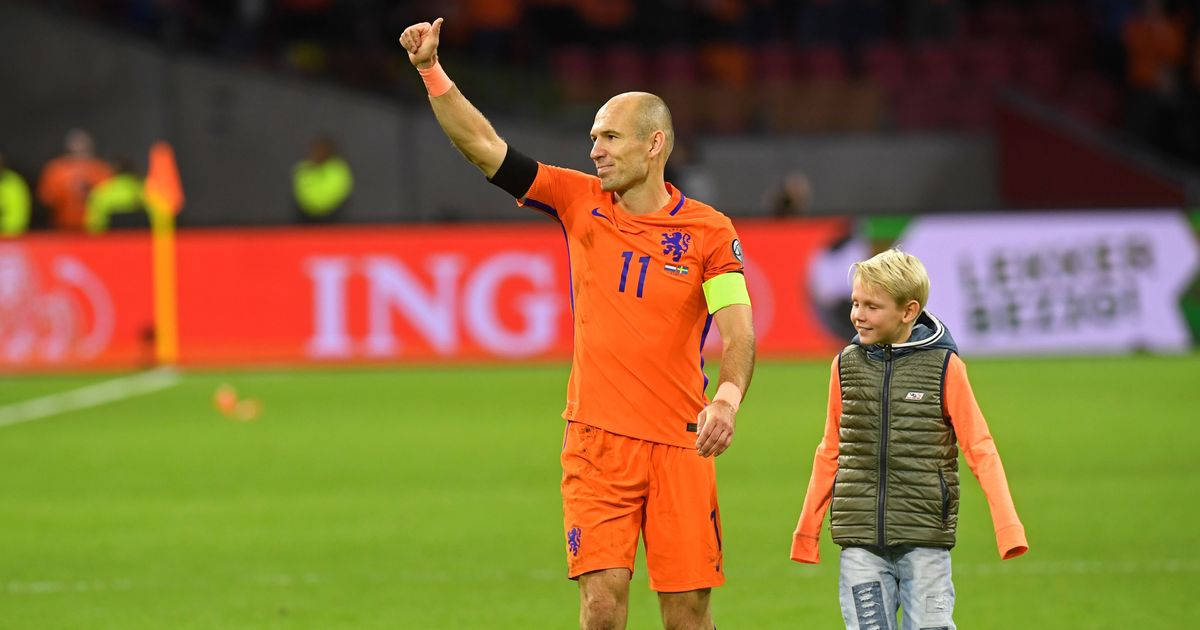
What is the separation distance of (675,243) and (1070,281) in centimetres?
1482


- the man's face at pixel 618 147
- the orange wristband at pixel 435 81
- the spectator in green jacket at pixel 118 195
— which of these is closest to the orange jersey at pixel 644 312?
the man's face at pixel 618 147

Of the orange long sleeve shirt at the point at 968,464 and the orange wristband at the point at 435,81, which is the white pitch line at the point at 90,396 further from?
the orange long sleeve shirt at the point at 968,464

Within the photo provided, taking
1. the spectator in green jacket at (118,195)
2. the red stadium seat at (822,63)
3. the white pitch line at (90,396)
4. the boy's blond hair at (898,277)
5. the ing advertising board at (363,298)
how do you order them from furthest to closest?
the red stadium seat at (822,63) → the spectator in green jacket at (118,195) → the ing advertising board at (363,298) → the white pitch line at (90,396) → the boy's blond hair at (898,277)

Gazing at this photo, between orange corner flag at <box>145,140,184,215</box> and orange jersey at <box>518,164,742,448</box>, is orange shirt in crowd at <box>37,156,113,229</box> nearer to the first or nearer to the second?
orange corner flag at <box>145,140,184,215</box>

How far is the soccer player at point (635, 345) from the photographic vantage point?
5609 millimetres

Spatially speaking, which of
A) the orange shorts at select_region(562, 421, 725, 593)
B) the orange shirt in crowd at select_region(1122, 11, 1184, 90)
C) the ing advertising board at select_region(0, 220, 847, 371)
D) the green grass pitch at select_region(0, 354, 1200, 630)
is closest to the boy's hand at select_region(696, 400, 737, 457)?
the orange shorts at select_region(562, 421, 725, 593)

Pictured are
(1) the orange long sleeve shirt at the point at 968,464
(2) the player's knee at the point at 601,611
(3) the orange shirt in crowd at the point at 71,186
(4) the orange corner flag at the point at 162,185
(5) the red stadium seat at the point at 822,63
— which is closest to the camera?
(1) the orange long sleeve shirt at the point at 968,464

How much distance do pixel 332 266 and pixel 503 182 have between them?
1388 cm

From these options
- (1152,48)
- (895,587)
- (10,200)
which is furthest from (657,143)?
(1152,48)

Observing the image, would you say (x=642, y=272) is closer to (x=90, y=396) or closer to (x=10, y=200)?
(x=90, y=396)

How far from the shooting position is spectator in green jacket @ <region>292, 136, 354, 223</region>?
23.1 m

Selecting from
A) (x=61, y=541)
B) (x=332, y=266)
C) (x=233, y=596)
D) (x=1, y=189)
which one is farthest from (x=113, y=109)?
(x=233, y=596)

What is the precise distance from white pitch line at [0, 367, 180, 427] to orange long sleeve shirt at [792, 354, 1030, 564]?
1102 cm

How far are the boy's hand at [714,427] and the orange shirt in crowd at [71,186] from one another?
1860 cm
